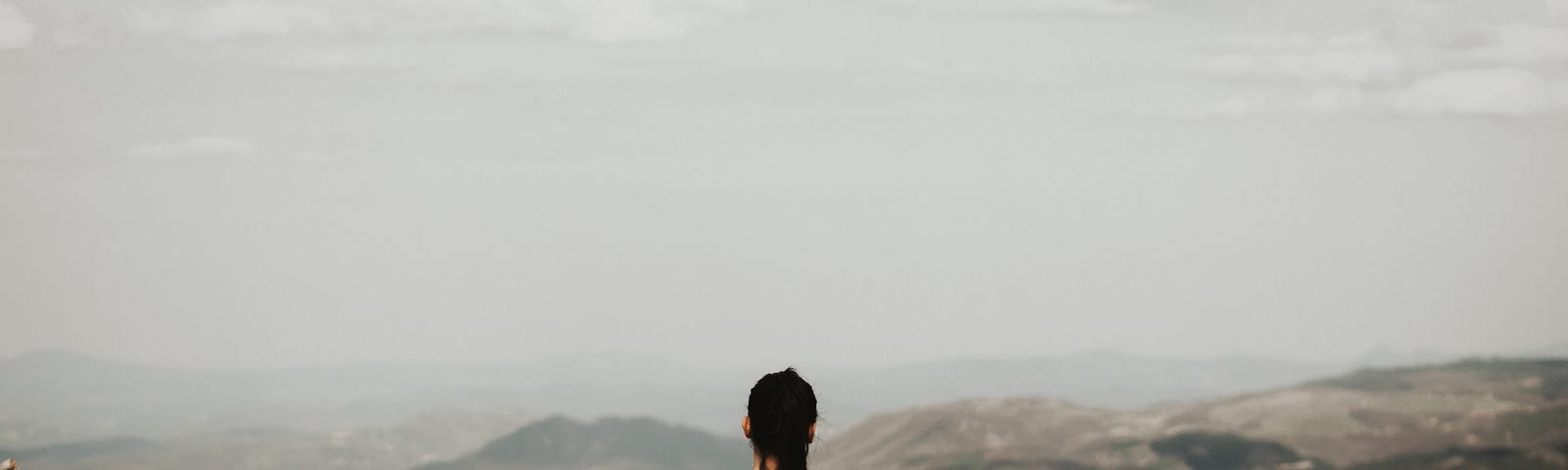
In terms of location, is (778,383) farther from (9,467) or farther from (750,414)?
(9,467)

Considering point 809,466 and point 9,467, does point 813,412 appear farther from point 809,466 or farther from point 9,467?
point 9,467

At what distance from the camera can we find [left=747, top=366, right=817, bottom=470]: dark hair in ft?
29.1

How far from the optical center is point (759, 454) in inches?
354

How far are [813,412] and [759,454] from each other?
1.33 feet

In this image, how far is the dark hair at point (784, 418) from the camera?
8859mm

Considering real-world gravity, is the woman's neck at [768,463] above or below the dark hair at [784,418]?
below

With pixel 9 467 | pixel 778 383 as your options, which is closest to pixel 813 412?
pixel 778 383

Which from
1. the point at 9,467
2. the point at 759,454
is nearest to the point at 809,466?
the point at 759,454

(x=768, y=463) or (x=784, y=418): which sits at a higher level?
→ (x=784, y=418)

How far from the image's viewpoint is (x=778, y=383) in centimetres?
890

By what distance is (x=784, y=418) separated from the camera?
8898 millimetres

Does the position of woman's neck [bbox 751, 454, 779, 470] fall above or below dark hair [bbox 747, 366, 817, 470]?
below

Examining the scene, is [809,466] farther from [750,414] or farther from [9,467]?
[9,467]

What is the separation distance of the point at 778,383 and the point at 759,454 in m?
0.44
